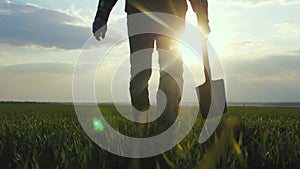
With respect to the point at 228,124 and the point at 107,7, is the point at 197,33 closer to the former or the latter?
the point at 107,7

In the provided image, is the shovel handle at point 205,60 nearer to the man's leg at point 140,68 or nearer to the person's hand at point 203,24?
the person's hand at point 203,24

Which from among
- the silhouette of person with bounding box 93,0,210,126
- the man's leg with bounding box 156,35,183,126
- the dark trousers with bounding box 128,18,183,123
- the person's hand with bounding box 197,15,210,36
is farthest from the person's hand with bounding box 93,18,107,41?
the person's hand with bounding box 197,15,210,36

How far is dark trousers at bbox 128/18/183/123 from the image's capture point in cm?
500

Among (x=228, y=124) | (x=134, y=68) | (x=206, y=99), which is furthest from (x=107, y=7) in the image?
(x=228, y=124)

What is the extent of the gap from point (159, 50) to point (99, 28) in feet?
2.65

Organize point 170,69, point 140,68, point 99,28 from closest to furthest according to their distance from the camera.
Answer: point 99,28
point 140,68
point 170,69

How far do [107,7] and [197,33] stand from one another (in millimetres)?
1111

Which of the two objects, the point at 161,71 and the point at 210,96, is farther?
the point at 161,71

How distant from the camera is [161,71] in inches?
207

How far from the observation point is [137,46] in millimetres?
5051

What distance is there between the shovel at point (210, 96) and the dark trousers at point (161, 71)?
316 millimetres

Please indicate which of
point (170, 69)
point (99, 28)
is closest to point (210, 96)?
point (170, 69)

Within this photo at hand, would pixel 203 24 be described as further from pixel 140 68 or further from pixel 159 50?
pixel 140 68

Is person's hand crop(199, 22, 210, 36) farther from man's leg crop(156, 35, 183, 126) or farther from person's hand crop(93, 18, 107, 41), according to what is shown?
person's hand crop(93, 18, 107, 41)
